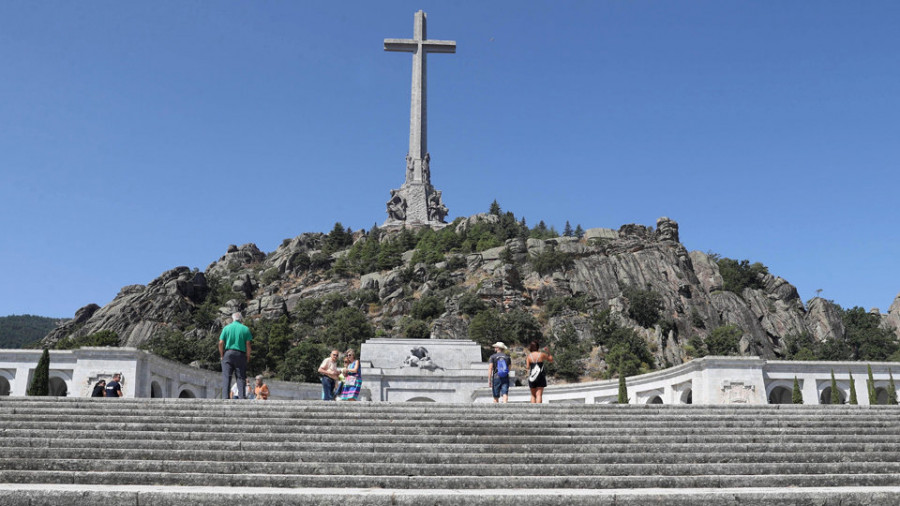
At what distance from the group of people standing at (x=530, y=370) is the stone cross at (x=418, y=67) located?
208 feet

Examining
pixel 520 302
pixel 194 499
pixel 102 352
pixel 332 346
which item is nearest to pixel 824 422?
pixel 194 499

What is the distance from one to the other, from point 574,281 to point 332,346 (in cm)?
2524

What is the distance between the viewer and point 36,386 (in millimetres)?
23625

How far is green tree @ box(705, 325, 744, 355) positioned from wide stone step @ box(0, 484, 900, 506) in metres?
56.8

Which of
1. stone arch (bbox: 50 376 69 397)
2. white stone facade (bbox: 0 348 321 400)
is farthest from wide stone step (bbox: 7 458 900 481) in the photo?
stone arch (bbox: 50 376 69 397)

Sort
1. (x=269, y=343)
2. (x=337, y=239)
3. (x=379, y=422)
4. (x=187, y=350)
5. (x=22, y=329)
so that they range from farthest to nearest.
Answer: (x=22, y=329) < (x=337, y=239) < (x=269, y=343) < (x=187, y=350) < (x=379, y=422)

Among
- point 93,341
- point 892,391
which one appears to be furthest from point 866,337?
point 93,341

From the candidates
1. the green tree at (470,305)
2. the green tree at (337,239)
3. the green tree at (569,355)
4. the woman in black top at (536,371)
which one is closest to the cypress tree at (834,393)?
the woman in black top at (536,371)

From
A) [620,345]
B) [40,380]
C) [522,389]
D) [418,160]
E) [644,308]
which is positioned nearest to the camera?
[40,380]

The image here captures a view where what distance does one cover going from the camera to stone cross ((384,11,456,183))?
257ft

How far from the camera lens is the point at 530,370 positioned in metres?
16.7

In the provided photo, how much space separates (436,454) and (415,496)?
230cm

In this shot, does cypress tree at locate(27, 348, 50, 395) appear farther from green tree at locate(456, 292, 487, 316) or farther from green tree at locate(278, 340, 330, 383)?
green tree at locate(456, 292, 487, 316)

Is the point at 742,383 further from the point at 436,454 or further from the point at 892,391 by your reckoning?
the point at 436,454
